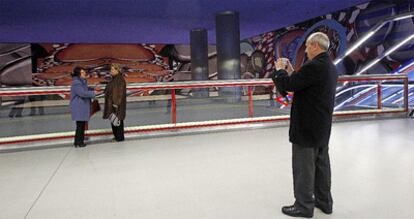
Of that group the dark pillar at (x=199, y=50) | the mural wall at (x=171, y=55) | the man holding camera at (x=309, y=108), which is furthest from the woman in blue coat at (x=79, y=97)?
the dark pillar at (x=199, y=50)

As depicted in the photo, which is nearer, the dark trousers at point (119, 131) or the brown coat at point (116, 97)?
the brown coat at point (116, 97)

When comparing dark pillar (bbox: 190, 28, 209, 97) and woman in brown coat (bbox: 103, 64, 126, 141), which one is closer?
woman in brown coat (bbox: 103, 64, 126, 141)

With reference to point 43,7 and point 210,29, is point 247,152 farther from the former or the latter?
point 210,29

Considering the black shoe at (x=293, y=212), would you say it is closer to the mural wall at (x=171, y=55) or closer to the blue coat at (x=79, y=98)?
the blue coat at (x=79, y=98)

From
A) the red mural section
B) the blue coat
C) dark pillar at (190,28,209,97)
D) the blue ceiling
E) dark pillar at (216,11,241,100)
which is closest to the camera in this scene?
the blue coat

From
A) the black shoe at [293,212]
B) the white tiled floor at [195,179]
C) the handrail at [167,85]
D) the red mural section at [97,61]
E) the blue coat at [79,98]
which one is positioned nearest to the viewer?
the black shoe at [293,212]

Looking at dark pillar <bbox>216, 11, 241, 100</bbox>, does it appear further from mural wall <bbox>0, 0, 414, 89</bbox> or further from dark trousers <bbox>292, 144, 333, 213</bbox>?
dark trousers <bbox>292, 144, 333, 213</bbox>

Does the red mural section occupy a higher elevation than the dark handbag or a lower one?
higher

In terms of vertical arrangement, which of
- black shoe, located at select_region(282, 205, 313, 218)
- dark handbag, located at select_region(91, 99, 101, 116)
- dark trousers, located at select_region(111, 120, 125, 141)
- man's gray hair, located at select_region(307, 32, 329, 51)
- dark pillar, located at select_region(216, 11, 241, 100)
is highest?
dark pillar, located at select_region(216, 11, 241, 100)

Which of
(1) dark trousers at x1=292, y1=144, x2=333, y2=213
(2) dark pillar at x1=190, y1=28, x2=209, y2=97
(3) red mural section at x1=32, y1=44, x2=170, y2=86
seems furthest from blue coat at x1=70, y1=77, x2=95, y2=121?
(3) red mural section at x1=32, y1=44, x2=170, y2=86

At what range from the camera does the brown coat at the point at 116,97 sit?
5117 mm

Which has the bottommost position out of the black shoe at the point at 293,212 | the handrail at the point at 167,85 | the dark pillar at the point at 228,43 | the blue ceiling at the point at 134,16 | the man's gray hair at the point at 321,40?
the black shoe at the point at 293,212

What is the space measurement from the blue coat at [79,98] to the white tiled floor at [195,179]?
1.72 ft

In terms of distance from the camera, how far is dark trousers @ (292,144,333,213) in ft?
7.35
